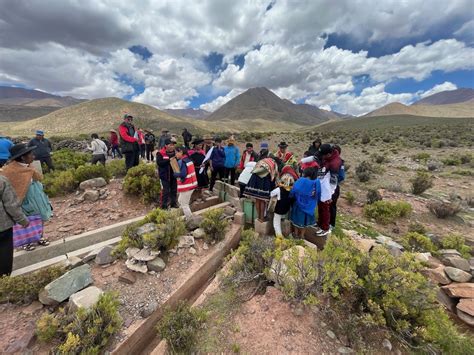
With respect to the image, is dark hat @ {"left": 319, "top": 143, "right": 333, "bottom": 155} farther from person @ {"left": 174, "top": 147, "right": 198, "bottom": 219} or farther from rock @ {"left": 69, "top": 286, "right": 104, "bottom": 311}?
rock @ {"left": 69, "top": 286, "right": 104, "bottom": 311}

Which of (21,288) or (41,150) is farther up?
(41,150)

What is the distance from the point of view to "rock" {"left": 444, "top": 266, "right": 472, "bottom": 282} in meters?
3.94

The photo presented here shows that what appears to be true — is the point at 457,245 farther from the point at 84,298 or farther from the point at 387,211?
the point at 84,298

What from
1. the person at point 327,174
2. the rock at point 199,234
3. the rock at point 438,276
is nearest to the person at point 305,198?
the person at point 327,174

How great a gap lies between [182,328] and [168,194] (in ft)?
12.5

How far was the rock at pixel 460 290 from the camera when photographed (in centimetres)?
347

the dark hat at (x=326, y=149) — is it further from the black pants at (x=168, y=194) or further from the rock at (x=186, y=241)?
the black pants at (x=168, y=194)

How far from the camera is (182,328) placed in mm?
2744

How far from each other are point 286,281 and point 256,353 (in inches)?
38.3

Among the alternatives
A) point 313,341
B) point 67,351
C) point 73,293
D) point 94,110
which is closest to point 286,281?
point 313,341

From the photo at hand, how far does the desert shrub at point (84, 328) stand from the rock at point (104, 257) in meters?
1.21

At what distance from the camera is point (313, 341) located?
263 cm

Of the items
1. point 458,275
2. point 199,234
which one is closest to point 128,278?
point 199,234

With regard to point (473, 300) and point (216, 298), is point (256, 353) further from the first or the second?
point (473, 300)
